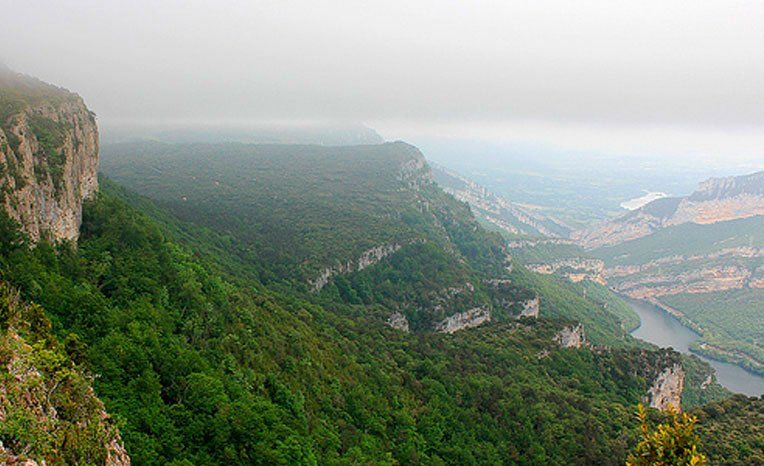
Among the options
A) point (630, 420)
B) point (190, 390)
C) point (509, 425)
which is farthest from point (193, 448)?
point (630, 420)

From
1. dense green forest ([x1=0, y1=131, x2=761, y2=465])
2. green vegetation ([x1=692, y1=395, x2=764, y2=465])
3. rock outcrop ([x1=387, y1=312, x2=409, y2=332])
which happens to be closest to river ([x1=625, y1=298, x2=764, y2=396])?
dense green forest ([x1=0, y1=131, x2=761, y2=465])

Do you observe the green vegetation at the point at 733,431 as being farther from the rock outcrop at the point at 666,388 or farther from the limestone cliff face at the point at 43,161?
the limestone cliff face at the point at 43,161

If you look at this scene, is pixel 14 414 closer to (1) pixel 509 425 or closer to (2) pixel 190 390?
(2) pixel 190 390

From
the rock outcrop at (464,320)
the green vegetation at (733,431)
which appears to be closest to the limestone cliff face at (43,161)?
the green vegetation at (733,431)

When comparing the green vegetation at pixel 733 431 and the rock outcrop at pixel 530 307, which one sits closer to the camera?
the green vegetation at pixel 733 431

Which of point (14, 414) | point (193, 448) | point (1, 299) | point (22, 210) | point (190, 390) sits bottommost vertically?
point (193, 448)

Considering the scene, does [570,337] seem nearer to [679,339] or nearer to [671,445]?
[671,445]
